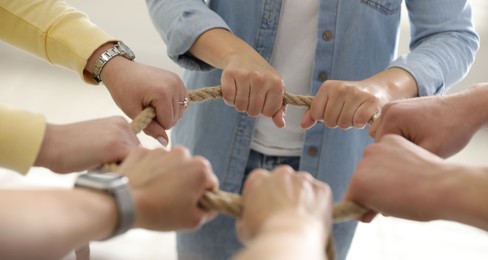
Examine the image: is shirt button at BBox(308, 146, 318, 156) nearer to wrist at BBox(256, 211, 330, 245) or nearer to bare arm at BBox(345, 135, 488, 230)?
bare arm at BBox(345, 135, 488, 230)

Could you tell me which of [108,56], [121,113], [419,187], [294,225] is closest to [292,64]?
[108,56]

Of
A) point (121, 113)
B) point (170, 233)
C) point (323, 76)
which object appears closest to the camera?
point (323, 76)

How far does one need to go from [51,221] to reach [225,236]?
0.53 m

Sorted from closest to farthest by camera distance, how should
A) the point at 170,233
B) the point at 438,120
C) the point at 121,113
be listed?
the point at 438,120 < the point at 170,233 < the point at 121,113

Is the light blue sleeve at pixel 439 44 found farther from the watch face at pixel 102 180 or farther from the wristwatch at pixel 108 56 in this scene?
the watch face at pixel 102 180

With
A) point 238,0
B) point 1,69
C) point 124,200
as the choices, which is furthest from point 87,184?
point 1,69

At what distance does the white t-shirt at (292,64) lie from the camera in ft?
2.86

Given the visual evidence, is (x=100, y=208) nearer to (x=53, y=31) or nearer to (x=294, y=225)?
(x=294, y=225)

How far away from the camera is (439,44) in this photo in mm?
849

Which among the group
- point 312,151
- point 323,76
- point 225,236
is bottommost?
point 225,236

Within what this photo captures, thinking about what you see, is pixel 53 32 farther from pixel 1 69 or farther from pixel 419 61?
pixel 1 69

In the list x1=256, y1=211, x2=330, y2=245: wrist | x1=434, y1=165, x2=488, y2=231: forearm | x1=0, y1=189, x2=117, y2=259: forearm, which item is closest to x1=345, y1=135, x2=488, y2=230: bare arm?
x1=434, y1=165, x2=488, y2=231: forearm

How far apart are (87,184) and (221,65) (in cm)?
34

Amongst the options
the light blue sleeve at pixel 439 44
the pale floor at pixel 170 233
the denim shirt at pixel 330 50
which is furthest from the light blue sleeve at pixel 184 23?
the pale floor at pixel 170 233
